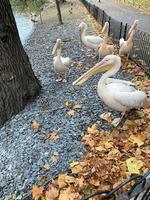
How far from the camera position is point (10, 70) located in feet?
23.6

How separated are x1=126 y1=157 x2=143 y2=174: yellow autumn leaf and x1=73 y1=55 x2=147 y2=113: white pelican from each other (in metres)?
1.05

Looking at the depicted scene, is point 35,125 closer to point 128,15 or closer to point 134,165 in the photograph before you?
point 134,165

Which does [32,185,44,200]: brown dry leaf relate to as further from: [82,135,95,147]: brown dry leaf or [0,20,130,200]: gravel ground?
[82,135,95,147]: brown dry leaf

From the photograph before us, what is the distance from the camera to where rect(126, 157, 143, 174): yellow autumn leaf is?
15.6ft

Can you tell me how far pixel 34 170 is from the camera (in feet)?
17.0

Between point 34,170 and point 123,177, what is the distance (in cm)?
133

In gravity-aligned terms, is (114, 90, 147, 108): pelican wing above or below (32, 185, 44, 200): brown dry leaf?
above

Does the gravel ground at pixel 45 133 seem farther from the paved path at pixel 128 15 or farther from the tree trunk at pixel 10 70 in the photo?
the paved path at pixel 128 15

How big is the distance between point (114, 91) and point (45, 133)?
138 centimetres

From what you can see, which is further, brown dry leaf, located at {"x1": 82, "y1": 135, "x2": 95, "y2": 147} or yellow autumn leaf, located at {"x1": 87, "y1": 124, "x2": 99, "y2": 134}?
yellow autumn leaf, located at {"x1": 87, "y1": 124, "x2": 99, "y2": 134}

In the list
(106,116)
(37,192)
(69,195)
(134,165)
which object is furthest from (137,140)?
(37,192)

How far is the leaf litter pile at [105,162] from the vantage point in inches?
181

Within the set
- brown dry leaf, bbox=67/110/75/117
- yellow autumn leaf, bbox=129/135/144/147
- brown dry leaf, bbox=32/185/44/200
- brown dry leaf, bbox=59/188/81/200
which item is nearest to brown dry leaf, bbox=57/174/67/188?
brown dry leaf, bbox=59/188/81/200

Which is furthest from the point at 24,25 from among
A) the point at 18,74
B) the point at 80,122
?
the point at 80,122
